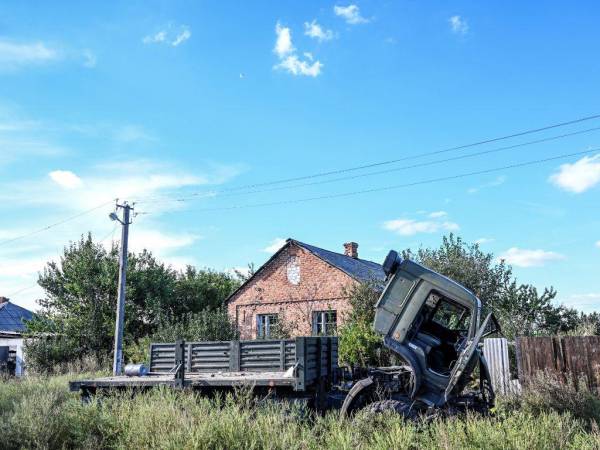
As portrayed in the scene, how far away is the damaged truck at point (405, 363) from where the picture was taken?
827 cm

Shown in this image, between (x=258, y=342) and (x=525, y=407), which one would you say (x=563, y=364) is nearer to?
(x=525, y=407)

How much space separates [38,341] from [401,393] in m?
20.4

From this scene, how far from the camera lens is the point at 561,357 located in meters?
13.2

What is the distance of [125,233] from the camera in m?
20.5

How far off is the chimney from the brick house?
252 cm

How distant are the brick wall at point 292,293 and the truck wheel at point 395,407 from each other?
15.3 m

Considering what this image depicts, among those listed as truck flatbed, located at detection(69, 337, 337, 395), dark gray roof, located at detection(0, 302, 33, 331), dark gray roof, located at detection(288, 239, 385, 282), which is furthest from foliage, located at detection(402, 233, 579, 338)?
dark gray roof, located at detection(0, 302, 33, 331)

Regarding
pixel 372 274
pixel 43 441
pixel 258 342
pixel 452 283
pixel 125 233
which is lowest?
pixel 43 441

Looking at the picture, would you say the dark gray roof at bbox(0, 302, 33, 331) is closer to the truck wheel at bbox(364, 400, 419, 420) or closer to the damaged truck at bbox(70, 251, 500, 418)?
the damaged truck at bbox(70, 251, 500, 418)

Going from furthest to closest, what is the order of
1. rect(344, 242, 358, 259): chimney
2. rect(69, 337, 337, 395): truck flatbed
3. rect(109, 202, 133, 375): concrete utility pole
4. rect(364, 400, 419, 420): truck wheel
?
rect(344, 242, 358, 259): chimney < rect(109, 202, 133, 375): concrete utility pole < rect(69, 337, 337, 395): truck flatbed < rect(364, 400, 419, 420): truck wheel

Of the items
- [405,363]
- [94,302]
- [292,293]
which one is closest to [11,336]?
[94,302]

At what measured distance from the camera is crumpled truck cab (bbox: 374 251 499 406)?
8180 mm

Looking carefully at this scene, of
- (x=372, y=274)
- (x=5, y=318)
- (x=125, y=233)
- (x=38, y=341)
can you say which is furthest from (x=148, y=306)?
(x=5, y=318)

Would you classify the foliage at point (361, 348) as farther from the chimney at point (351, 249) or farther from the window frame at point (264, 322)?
the chimney at point (351, 249)
